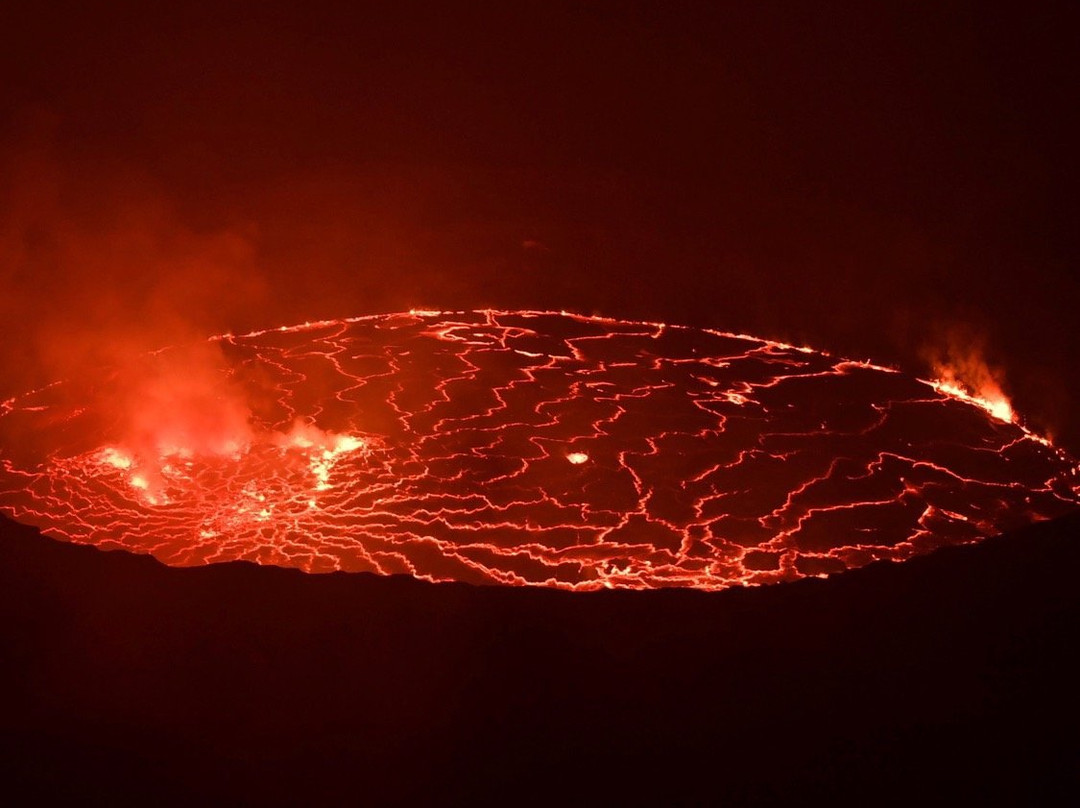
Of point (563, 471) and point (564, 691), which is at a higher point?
point (563, 471)

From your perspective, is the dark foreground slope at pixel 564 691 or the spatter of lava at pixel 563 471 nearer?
the dark foreground slope at pixel 564 691

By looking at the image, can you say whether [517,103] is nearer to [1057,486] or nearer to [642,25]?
[642,25]

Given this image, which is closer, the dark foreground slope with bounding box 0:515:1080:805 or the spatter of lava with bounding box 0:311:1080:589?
the dark foreground slope with bounding box 0:515:1080:805

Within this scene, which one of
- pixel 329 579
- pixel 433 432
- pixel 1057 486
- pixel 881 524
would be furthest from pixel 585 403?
pixel 329 579

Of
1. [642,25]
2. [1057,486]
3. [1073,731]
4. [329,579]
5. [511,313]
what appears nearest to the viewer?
[1073,731]

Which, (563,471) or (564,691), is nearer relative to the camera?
(564,691)
